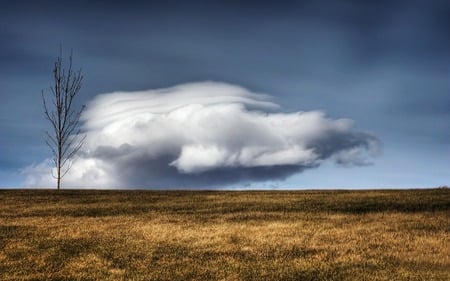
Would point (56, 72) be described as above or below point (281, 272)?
above

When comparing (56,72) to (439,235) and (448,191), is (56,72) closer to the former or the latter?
(448,191)

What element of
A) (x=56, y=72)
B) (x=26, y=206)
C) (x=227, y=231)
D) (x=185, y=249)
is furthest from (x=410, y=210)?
(x=56, y=72)

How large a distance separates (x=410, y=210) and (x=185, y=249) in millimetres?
14018

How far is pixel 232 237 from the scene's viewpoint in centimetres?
2272

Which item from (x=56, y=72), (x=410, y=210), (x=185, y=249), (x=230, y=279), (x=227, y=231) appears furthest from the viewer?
(x=56, y=72)

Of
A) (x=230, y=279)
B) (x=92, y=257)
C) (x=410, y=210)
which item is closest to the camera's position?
(x=230, y=279)

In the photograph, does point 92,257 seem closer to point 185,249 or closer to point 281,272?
point 185,249

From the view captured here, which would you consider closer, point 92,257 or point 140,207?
point 92,257

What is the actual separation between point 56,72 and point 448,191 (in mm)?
34340

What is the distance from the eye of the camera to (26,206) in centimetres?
3522

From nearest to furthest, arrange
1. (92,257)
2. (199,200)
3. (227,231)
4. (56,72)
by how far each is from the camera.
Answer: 1. (92,257)
2. (227,231)
3. (199,200)
4. (56,72)

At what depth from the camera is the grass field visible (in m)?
17.1

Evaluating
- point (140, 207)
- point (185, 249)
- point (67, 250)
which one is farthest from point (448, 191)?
point (67, 250)

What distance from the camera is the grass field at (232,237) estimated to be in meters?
17.1
